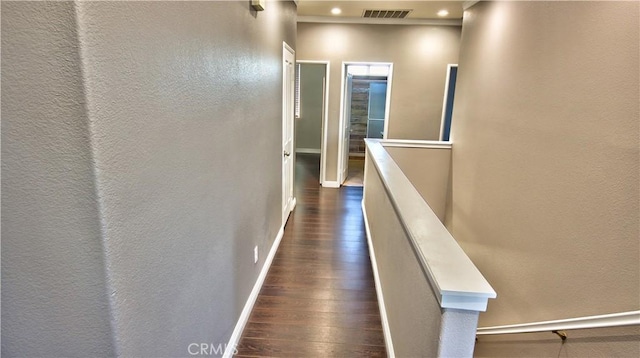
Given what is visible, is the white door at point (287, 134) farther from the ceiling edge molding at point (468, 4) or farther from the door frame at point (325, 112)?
the ceiling edge molding at point (468, 4)

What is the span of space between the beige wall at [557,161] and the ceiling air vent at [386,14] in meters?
1.63

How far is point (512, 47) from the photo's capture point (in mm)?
2844

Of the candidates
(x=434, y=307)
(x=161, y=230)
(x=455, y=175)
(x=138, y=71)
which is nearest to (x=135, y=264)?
(x=161, y=230)

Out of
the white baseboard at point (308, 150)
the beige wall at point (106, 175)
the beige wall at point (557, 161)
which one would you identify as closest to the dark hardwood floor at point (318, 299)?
the beige wall at point (106, 175)

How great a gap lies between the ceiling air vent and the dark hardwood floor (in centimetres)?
299

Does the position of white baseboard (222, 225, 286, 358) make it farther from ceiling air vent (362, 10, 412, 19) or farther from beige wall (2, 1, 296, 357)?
ceiling air vent (362, 10, 412, 19)

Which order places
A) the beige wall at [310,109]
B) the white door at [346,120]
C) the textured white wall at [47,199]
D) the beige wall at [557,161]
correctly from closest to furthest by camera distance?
the textured white wall at [47,199] < the beige wall at [557,161] < the white door at [346,120] < the beige wall at [310,109]

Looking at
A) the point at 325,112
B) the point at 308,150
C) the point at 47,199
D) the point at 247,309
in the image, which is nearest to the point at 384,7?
the point at 325,112

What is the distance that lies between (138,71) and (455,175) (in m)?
3.88

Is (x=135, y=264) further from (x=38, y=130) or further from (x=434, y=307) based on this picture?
(x=434, y=307)

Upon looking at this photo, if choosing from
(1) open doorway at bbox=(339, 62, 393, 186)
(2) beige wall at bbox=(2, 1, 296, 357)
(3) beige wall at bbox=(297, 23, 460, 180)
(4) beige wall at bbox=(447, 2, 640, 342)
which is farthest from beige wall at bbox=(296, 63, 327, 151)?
(2) beige wall at bbox=(2, 1, 296, 357)

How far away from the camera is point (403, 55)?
17.7 feet

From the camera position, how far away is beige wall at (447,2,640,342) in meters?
1.64

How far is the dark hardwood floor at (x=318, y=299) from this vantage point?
217 centimetres
